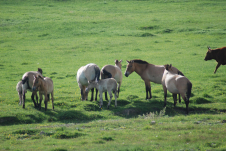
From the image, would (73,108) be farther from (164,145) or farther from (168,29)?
(168,29)

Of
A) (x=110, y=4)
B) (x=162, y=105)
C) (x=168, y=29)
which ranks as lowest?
(x=162, y=105)

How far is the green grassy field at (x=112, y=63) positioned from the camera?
10.6 m

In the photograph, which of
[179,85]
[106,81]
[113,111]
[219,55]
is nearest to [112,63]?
[219,55]

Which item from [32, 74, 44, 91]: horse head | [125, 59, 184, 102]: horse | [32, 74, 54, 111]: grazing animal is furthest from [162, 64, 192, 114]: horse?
[32, 74, 44, 91]: horse head

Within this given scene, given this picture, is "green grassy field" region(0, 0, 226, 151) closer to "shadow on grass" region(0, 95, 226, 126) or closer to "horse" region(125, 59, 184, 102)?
"shadow on grass" region(0, 95, 226, 126)

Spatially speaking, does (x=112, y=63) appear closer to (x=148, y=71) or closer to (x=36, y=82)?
(x=148, y=71)

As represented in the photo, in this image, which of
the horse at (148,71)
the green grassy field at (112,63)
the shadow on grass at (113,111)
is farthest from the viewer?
the horse at (148,71)

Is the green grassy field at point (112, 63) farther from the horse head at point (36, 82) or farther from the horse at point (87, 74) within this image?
the horse head at point (36, 82)

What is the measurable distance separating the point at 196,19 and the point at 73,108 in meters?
36.5

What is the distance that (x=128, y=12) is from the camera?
54250 millimetres

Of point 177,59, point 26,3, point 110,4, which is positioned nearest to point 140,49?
point 177,59

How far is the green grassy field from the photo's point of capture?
418 inches

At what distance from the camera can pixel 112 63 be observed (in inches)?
1083

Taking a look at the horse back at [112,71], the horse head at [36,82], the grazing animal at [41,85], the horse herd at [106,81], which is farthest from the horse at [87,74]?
the horse head at [36,82]
